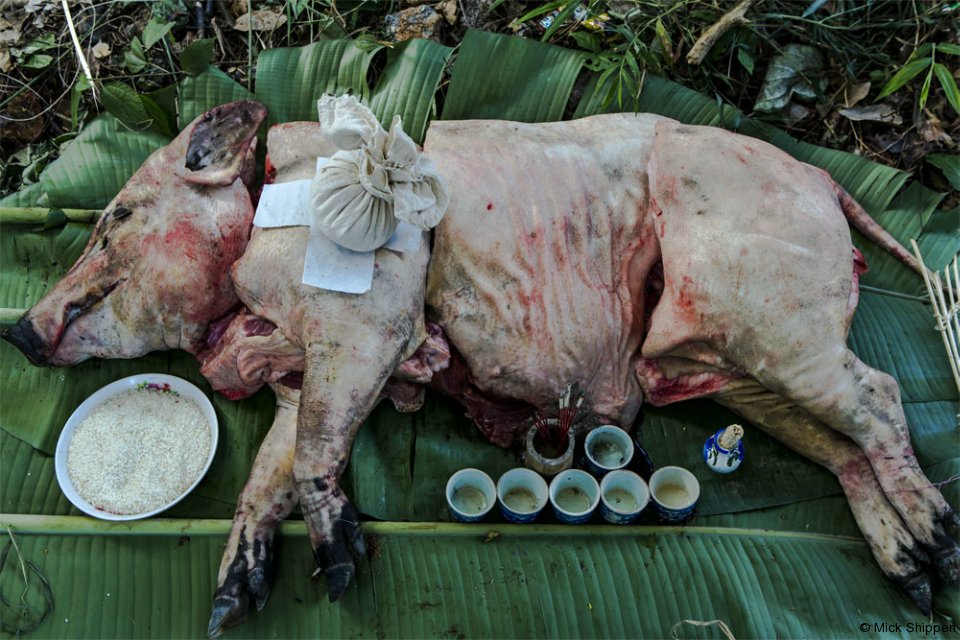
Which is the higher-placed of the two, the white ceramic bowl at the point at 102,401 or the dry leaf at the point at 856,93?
the dry leaf at the point at 856,93

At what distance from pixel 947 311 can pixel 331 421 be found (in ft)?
8.84

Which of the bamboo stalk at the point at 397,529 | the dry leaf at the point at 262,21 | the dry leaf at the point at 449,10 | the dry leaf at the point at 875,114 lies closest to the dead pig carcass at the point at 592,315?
the bamboo stalk at the point at 397,529

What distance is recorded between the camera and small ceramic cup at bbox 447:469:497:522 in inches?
108

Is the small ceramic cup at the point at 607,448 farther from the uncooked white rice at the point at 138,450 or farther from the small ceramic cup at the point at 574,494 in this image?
the uncooked white rice at the point at 138,450

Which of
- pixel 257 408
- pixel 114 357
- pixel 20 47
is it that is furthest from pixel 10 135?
pixel 257 408

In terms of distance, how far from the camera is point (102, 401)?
9.53 feet

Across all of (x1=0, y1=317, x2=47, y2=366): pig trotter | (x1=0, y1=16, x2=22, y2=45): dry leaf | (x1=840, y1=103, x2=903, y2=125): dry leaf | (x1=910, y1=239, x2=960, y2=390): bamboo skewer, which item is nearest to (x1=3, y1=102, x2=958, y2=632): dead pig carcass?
(x1=0, y1=317, x2=47, y2=366): pig trotter

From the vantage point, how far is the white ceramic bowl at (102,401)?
265 cm

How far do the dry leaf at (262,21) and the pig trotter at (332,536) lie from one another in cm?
262

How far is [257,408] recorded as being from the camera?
3.01 meters

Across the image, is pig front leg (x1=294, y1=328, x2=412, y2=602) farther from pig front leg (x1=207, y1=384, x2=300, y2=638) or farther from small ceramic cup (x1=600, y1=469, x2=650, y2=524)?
small ceramic cup (x1=600, y1=469, x2=650, y2=524)

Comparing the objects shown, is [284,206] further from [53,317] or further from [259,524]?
[259,524]

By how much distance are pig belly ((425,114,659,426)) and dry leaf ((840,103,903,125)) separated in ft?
4.90

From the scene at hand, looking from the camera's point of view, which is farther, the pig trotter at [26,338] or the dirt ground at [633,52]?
the dirt ground at [633,52]
